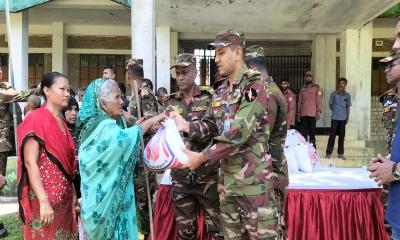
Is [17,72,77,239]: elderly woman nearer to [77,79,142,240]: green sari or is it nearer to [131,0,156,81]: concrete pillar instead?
[77,79,142,240]: green sari

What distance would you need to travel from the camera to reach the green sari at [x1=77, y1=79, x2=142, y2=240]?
2.77 m

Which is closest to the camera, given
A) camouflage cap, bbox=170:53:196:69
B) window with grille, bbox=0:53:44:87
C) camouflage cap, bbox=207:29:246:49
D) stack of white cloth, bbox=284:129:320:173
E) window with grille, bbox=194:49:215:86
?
camouflage cap, bbox=207:29:246:49

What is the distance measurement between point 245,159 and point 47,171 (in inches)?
50.8

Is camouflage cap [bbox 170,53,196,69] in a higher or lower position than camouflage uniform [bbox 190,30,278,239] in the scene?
higher

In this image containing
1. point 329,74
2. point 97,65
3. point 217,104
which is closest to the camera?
point 217,104

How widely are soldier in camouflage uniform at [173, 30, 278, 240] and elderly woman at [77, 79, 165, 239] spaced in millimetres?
426

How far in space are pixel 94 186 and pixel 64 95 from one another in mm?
679

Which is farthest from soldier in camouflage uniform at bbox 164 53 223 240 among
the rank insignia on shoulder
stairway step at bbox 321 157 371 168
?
stairway step at bbox 321 157 371 168

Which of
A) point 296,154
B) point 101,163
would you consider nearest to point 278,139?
point 101,163

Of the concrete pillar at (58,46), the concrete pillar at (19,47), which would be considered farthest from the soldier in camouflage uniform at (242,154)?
the concrete pillar at (58,46)

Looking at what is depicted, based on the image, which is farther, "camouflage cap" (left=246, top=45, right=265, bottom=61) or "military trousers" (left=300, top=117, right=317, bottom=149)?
"military trousers" (left=300, top=117, right=317, bottom=149)

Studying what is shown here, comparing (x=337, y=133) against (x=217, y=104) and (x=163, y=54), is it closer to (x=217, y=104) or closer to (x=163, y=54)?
(x=163, y=54)

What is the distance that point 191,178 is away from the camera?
3.62 metres

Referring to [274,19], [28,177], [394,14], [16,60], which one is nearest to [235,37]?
[28,177]
